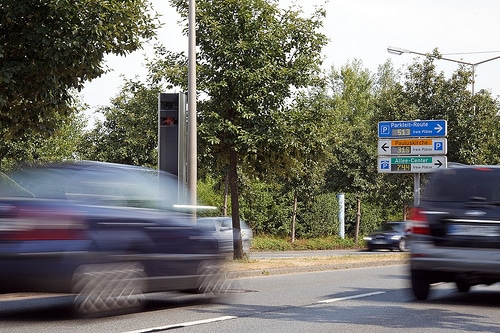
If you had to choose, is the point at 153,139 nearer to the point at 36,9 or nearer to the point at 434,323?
the point at 36,9

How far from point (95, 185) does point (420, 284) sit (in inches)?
199

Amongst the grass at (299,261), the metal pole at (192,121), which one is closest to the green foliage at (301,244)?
the grass at (299,261)

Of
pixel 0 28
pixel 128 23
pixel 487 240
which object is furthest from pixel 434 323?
pixel 0 28

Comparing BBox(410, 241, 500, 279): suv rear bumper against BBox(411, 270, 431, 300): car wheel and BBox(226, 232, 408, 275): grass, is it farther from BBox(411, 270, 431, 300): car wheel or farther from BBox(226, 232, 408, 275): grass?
BBox(226, 232, 408, 275): grass

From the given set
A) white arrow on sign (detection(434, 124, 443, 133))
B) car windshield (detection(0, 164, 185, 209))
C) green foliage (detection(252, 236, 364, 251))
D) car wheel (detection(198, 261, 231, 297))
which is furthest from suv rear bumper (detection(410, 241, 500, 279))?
green foliage (detection(252, 236, 364, 251))

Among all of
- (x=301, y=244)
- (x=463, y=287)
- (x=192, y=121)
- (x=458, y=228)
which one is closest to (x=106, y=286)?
(x=458, y=228)

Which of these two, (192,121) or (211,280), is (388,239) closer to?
(192,121)

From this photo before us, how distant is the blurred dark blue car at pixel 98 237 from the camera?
8430 millimetres

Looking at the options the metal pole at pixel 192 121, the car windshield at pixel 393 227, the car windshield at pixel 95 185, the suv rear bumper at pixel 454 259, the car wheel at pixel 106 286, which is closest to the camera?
the car wheel at pixel 106 286

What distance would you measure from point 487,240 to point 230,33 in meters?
11.8

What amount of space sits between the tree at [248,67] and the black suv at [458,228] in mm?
9461

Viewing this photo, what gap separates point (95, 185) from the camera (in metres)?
9.30

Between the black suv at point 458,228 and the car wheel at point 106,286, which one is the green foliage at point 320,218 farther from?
the car wheel at point 106,286

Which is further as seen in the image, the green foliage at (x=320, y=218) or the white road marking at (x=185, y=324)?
the green foliage at (x=320, y=218)
